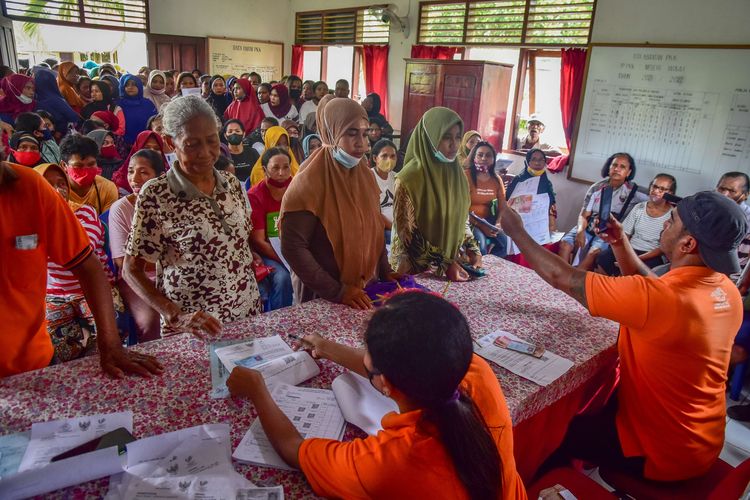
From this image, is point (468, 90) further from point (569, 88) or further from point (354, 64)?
point (354, 64)

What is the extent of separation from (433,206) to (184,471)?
1707mm

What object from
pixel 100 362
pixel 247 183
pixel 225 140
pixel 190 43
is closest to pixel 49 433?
pixel 100 362

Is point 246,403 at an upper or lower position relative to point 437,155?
lower

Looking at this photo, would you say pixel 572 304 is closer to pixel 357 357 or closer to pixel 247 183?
pixel 357 357

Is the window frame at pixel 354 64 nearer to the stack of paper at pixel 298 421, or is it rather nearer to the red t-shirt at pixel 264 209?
the red t-shirt at pixel 264 209

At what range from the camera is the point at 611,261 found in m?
4.28

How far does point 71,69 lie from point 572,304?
7.24 meters

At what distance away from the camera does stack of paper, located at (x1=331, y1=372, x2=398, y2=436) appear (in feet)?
4.16

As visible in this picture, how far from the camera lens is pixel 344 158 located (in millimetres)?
1981

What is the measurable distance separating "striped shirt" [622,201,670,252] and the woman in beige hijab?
10.2ft

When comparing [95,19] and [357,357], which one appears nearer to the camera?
[357,357]

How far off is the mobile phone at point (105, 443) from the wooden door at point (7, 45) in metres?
8.86

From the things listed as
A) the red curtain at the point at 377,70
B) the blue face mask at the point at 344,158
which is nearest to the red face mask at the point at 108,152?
the blue face mask at the point at 344,158

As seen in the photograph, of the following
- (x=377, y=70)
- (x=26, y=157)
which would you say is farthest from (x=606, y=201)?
(x=377, y=70)
